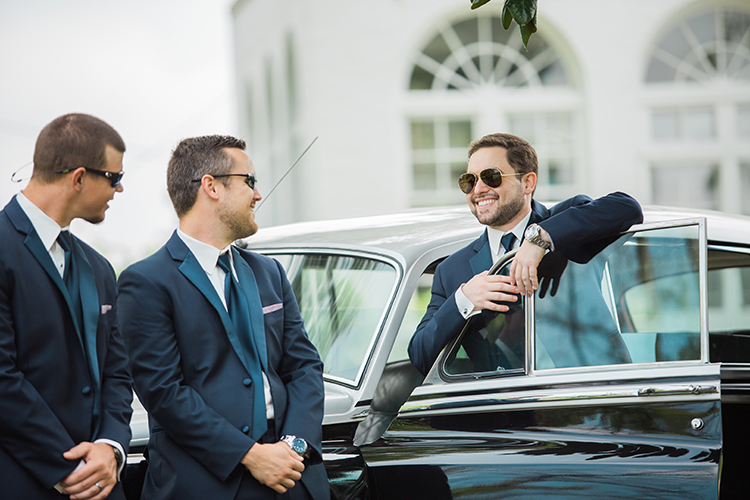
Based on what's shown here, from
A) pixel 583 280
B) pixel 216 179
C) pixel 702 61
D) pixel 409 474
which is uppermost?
pixel 702 61

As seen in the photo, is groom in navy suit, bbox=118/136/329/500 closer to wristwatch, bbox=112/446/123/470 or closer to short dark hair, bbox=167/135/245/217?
short dark hair, bbox=167/135/245/217

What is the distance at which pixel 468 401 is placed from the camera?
2479 mm

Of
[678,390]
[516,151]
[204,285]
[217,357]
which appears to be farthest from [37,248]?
[678,390]

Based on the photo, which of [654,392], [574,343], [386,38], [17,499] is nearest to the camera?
[17,499]

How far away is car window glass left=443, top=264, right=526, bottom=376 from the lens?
2.52 metres

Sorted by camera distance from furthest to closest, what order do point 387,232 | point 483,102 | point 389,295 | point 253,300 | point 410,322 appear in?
1. point 483,102
2. point 410,322
3. point 387,232
4. point 389,295
5. point 253,300

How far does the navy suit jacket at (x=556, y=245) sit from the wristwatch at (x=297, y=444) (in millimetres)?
691

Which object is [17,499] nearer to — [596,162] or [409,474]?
[409,474]

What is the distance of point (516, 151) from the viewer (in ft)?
9.78

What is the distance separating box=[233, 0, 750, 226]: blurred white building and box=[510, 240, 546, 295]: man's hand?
7542 millimetres

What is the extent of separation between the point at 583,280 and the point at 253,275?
1.14 metres

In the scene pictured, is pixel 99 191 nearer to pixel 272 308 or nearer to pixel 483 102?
pixel 272 308

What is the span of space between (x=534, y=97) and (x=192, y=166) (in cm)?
858

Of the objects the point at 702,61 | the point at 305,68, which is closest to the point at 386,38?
→ the point at 305,68
